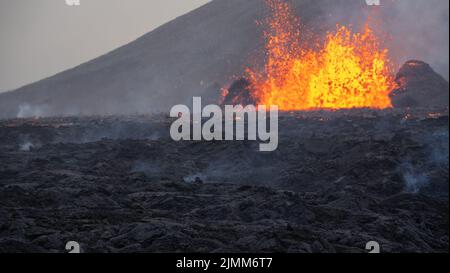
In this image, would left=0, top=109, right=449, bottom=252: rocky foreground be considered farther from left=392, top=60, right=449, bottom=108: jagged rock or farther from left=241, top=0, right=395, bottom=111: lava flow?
left=392, top=60, right=449, bottom=108: jagged rock

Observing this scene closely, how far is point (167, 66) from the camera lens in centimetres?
11550

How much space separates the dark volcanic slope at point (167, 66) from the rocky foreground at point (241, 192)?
63615 millimetres

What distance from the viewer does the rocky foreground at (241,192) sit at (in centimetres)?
1778

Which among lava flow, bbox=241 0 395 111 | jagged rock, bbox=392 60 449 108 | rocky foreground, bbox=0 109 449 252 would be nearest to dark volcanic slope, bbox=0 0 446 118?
lava flow, bbox=241 0 395 111

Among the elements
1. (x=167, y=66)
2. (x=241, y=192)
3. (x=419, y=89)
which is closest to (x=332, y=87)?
(x=419, y=89)

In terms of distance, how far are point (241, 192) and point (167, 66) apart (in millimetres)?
93093

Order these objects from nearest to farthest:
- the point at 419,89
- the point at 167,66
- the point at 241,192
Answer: the point at 241,192 → the point at 419,89 → the point at 167,66

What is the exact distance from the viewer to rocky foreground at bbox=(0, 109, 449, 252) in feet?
58.3

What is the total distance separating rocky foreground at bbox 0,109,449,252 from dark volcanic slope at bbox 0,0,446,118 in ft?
209

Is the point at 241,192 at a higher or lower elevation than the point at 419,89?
lower

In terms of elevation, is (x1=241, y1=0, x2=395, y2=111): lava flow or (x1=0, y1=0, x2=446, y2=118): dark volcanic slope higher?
(x1=0, y1=0, x2=446, y2=118): dark volcanic slope

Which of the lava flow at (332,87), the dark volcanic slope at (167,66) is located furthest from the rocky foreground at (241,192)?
the dark volcanic slope at (167,66)

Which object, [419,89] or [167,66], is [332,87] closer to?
[419,89]
